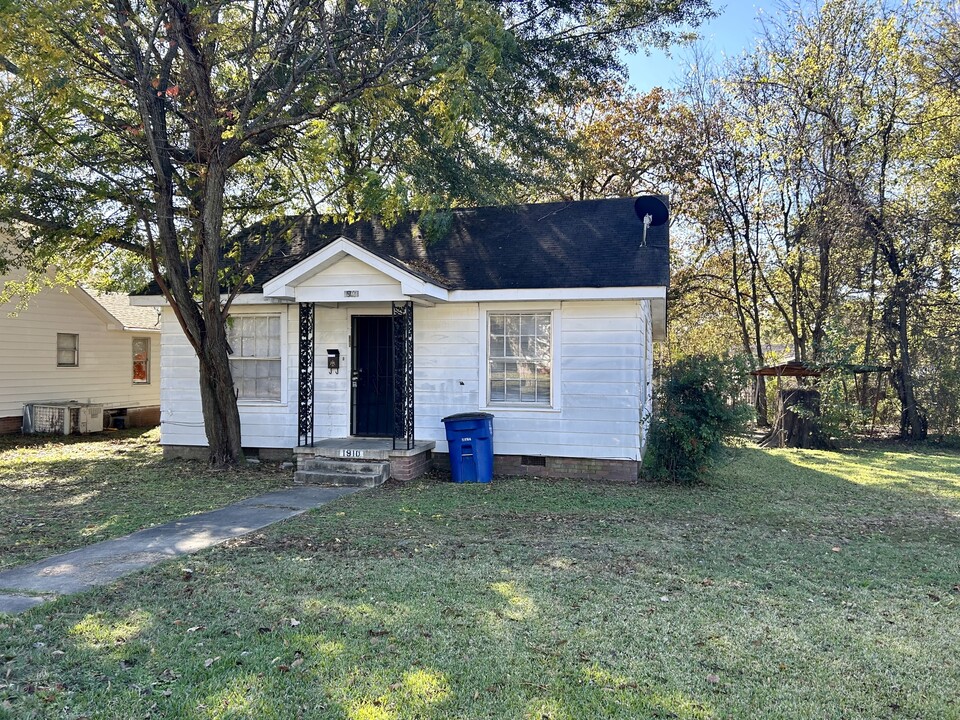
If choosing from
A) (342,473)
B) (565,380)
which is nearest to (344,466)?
(342,473)

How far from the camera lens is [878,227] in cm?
1702

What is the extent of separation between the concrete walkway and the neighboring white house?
10.9m

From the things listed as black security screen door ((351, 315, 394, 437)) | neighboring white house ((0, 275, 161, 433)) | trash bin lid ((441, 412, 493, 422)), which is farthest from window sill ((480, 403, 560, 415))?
neighboring white house ((0, 275, 161, 433))

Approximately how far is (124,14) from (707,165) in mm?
17139

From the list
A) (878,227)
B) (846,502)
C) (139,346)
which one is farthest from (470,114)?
(139,346)

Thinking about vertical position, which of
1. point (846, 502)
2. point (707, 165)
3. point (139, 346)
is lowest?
point (846, 502)

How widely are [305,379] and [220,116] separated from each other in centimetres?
410

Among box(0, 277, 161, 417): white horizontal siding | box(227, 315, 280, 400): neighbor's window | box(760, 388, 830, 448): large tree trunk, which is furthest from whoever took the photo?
box(0, 277, 161, 417): white horizontal siding

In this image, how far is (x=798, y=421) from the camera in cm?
1611

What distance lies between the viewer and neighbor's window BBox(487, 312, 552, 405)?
35.0 ft

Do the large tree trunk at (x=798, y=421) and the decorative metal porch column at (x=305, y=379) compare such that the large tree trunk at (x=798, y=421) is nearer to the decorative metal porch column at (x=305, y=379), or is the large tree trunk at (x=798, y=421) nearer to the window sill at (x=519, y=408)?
the window sill at (x=519, y=408)

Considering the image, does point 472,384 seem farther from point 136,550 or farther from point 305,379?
point 136,550

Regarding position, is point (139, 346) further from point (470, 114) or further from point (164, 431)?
point (470, 114)

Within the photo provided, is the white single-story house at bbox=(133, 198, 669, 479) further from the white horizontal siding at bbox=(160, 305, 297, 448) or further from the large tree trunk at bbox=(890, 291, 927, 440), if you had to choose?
the large tree trunk at bbox=(890, 291, 927, 440)
